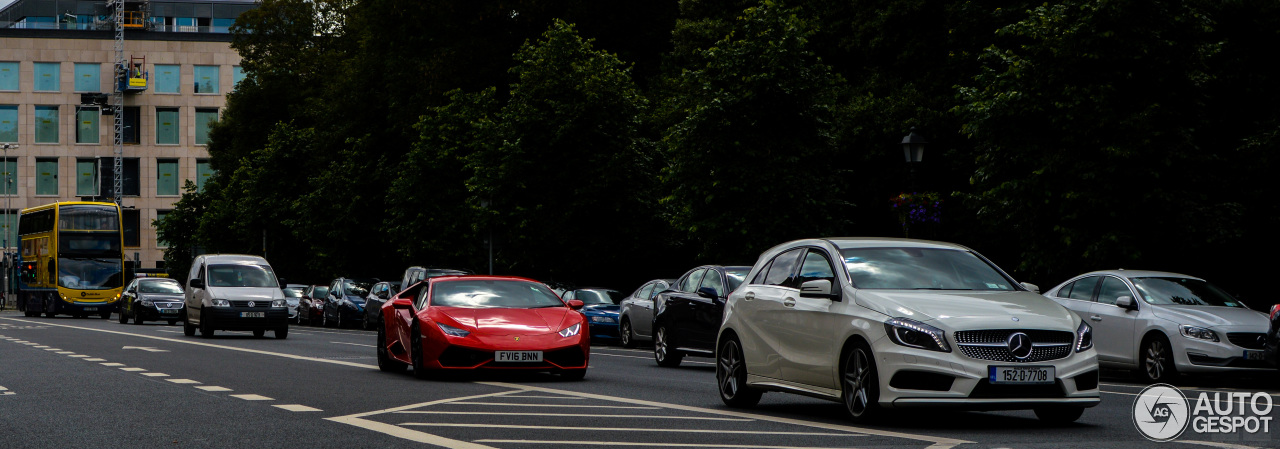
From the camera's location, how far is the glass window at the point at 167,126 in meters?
107

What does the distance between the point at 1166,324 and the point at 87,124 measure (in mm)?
96955

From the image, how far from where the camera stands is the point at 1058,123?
2220 centimetres

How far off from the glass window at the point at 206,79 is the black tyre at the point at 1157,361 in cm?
9642

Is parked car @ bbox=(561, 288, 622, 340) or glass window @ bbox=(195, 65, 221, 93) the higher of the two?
glass window @ bbox=(195, 65, 221, 93)

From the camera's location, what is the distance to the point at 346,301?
155 feet

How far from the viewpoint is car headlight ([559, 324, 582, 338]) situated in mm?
17047

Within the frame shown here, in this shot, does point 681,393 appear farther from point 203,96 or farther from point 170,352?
point 203,96

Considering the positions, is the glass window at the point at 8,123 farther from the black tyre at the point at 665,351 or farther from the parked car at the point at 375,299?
the black tyre at the point at 665,351

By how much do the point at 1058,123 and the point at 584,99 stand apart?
16.3m

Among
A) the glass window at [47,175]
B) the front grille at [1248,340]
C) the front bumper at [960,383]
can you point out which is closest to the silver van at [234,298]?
the front grille at [1248,340]

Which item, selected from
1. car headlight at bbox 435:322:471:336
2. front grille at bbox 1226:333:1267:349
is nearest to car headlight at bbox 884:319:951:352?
car headlight at bbox 435:322:471:336

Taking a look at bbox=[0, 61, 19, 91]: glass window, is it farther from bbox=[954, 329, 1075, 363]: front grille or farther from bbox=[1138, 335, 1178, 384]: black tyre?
bbox=[954, 329, 1075, 363]: front grille

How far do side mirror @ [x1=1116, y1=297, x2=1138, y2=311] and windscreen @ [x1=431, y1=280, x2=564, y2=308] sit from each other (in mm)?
6707

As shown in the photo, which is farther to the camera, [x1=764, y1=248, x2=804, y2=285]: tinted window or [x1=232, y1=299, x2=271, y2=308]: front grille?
[x1=232, y1=299, x2=271, y2=308]: front grille
